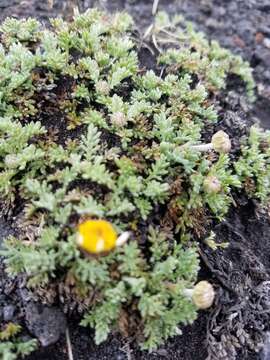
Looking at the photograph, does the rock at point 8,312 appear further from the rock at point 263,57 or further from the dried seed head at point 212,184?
the rock at point 263,57

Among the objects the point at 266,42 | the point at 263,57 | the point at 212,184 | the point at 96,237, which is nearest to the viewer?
the point at 96,237

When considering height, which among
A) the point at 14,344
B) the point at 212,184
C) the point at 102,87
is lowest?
the point at 14,344

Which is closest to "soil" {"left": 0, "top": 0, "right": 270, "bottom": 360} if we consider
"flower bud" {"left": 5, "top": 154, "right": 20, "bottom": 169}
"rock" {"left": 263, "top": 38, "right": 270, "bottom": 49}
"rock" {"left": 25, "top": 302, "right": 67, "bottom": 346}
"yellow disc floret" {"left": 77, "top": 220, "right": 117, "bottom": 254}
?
"rock" {"left": 25, "top": 302, "right": 67, "bottom": 346}

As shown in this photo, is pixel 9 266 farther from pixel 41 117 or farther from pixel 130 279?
pixel 41 117

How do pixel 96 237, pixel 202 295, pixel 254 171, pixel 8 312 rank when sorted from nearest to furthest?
pixel 96 237
pixel 202 295
pixel 8 312
pixel 254 171

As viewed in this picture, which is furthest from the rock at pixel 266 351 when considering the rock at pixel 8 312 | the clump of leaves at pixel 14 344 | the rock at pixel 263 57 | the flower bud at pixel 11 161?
the rock at pixel 263 57

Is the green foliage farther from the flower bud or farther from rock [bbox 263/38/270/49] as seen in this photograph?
rock [bbox 263/38/270/49]

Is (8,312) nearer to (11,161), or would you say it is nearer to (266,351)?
(11,161)

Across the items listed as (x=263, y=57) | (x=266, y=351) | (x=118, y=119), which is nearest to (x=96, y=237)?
(x=118, y=119)
